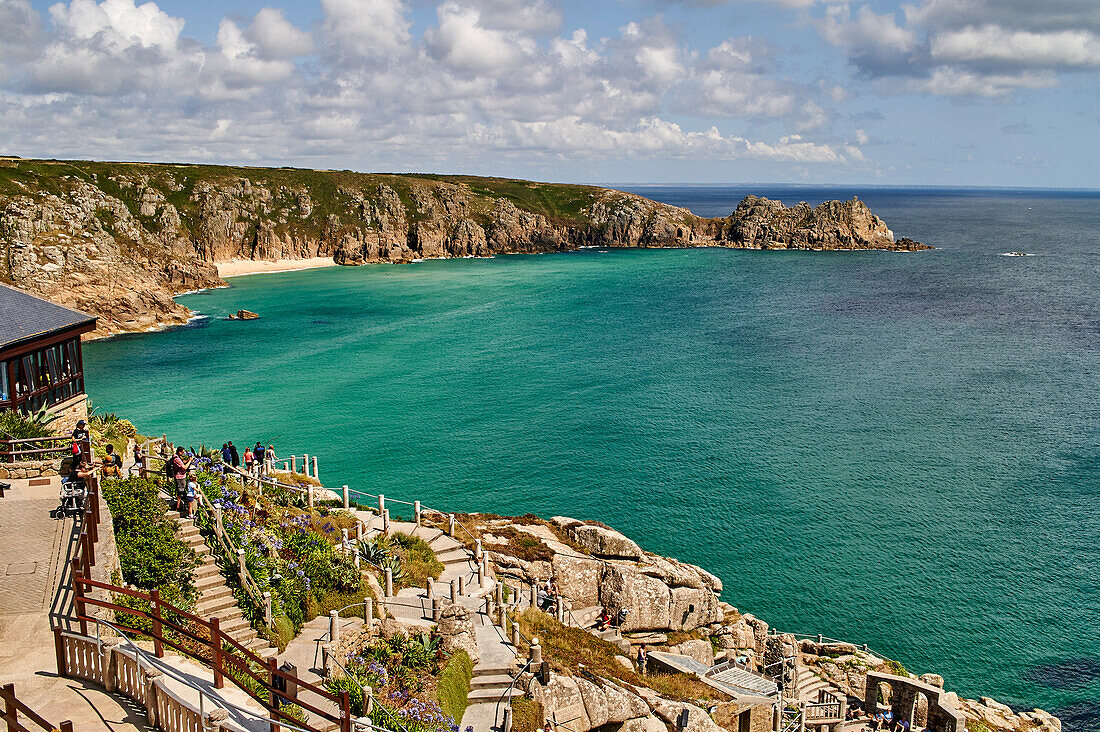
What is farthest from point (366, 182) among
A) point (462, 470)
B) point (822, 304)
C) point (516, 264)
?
point (462, 470)

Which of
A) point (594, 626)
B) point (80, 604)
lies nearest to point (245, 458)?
point (594, 626)

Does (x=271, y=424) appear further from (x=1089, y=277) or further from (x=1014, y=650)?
(x=1089, y=277)

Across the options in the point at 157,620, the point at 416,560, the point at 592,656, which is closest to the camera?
the point at 157,620

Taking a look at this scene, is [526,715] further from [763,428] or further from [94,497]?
[763,428]

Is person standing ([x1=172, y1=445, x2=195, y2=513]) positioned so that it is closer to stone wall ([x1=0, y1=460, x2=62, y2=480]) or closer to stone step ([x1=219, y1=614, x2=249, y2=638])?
stone wall ([x1=0, y1=460, x2=62, y2=480])

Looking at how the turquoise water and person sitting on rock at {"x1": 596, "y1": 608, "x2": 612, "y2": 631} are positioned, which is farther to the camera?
the turquoise water

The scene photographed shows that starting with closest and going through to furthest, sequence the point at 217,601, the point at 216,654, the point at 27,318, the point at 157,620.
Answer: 1. the point at 216,654
2. the point at 157,620
3. the point at 217,601
4. the point at 27,318

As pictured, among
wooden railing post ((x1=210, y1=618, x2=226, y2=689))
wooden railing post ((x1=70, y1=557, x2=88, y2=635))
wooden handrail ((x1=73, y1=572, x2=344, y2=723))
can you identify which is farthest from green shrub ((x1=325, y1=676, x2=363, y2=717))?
wooden railing post ((x1=70, y1=557, x2=88, y2=635))
